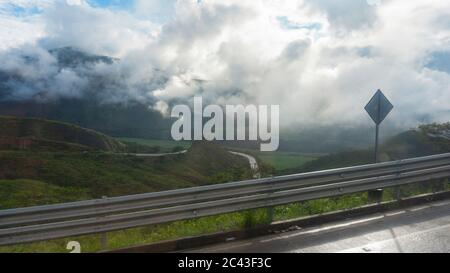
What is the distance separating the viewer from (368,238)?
6.68 metres

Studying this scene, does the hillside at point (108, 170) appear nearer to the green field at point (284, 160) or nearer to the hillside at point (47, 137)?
the green field at point (284, 160)

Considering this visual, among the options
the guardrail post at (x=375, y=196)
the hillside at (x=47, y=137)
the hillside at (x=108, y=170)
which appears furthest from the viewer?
the hillside at (x=47, y=137)

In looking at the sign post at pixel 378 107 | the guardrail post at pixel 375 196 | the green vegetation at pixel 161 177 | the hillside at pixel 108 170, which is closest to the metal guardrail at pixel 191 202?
the guardrail post at pixel 375 196

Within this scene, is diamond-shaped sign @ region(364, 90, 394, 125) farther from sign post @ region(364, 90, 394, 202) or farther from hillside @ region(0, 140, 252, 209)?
hillside @ region(0, 140, 252, 209)

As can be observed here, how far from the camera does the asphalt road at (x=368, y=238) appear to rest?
20.4 ft

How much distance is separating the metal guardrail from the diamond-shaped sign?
5.07 feet

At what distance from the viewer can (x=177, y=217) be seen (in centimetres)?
698

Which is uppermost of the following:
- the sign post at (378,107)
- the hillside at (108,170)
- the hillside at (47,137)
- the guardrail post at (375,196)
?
the hillside at (47,137)

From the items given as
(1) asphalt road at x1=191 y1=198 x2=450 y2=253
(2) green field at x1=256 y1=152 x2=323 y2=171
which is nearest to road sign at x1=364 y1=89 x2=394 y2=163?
(1) asphalt road at x1=191 y1=198 x2=450 y2=253

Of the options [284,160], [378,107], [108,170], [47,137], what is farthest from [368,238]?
[47,137]

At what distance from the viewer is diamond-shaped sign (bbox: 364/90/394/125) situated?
1030 centimetres

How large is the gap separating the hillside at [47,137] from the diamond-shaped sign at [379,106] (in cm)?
8649
